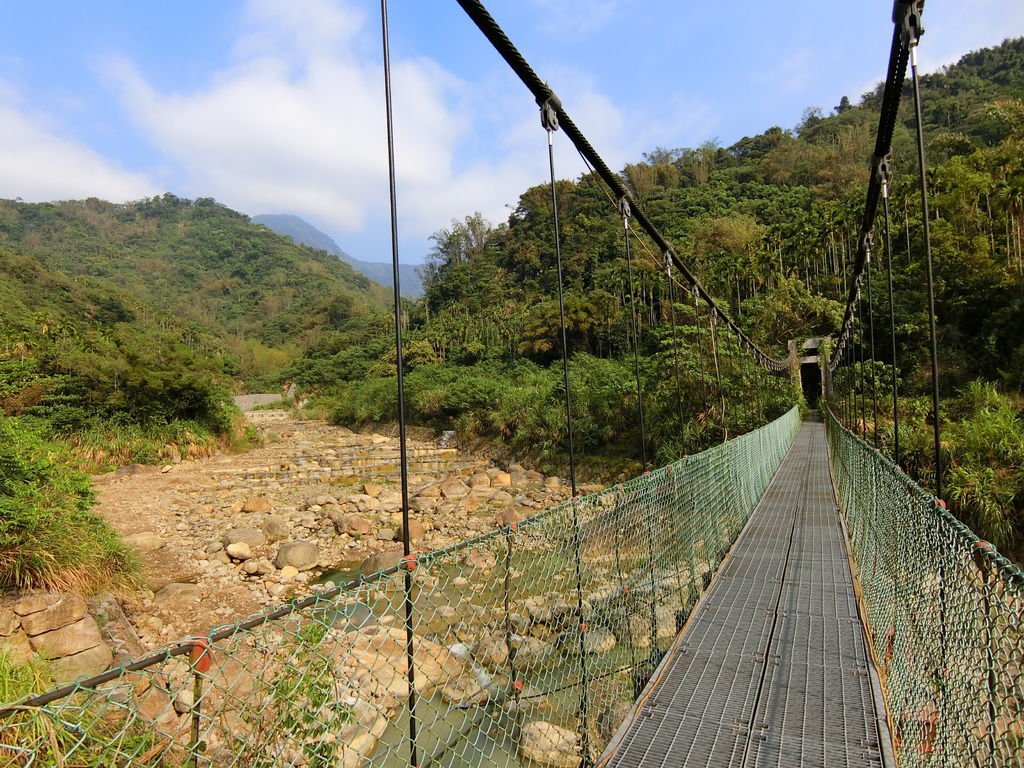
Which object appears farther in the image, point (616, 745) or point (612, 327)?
point (612, 327)

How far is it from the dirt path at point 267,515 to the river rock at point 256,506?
0.02 meters

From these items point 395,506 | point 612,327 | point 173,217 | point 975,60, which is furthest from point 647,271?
point 173,217

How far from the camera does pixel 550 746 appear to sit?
229 cm

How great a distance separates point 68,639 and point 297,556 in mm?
3054

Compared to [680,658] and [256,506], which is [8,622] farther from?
[256,506]

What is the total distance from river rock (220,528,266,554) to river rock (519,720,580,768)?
5.50m

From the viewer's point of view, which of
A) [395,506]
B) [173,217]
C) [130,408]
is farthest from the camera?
[173,217]

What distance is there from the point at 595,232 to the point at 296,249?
49.6 meters

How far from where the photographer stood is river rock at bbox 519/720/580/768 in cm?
222

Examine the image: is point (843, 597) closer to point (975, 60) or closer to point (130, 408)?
point (130, 408)

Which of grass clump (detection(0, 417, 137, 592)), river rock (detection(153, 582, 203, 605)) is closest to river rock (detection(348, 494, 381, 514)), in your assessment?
river rock (detection(153, 582, 203, 605))

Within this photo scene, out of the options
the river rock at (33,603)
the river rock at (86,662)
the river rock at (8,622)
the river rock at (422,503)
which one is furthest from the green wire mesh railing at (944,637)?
the river rock at (422,503)

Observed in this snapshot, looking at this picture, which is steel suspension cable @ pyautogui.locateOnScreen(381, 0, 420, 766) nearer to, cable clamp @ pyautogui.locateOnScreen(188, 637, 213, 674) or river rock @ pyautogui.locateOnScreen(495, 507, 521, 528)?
cable clamp @ pyautogui.locateOnScreen(188, 637, 213, 674)

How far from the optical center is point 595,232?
101 feet
